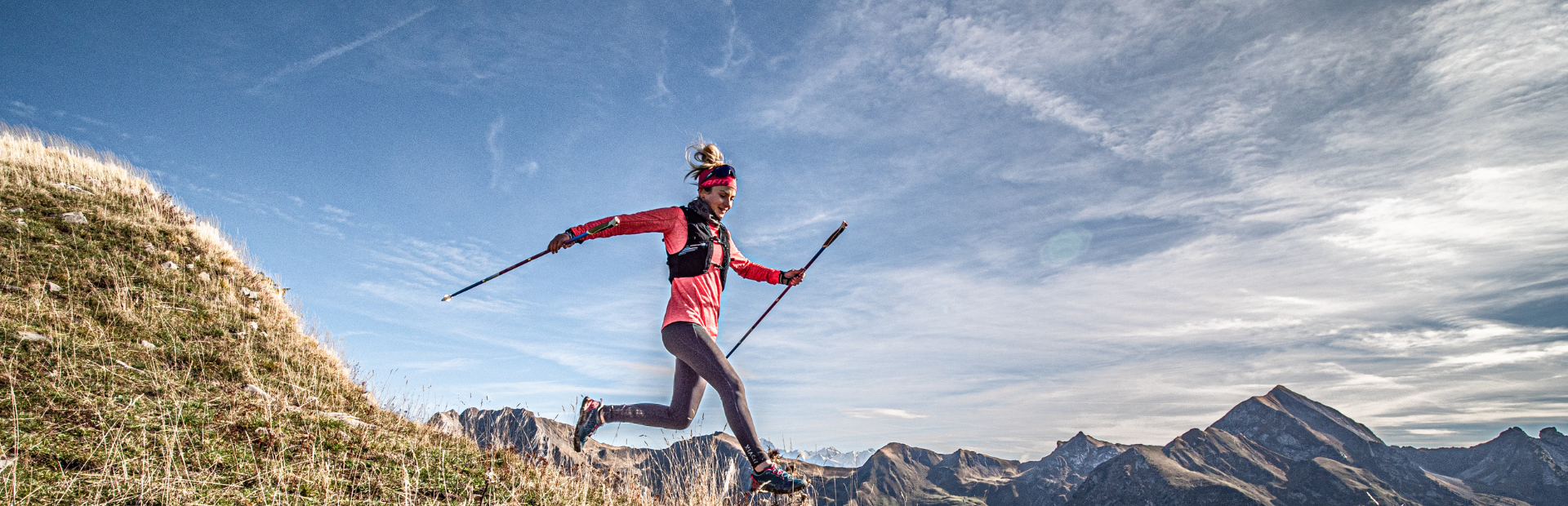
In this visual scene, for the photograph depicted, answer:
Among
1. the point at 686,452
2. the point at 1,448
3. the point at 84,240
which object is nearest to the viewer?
the point at 1,448

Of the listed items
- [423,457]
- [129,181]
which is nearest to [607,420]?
[423,457]

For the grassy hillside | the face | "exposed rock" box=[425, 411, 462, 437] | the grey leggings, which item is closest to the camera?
the grassy hillside

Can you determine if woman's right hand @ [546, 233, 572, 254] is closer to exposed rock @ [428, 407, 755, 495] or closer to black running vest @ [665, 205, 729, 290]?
black running vest @ [665, 205, 729, 290]

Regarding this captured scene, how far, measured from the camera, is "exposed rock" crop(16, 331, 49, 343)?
21.7ft

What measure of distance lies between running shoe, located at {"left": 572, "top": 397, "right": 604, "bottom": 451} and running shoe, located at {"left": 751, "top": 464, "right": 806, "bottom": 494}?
176 cm

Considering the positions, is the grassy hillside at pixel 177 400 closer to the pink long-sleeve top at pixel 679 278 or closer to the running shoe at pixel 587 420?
the running shoe at pixel 587 420

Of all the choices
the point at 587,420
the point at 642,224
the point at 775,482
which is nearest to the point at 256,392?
the point at 587,420

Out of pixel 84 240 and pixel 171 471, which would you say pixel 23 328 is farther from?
pixel 84 240

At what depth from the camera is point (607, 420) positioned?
19.6 ft

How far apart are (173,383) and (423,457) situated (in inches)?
98.9

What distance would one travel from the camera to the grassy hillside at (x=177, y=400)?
4.49 m

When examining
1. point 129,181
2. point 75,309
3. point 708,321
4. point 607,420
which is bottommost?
point 607,420

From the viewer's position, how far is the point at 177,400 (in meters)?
6.01

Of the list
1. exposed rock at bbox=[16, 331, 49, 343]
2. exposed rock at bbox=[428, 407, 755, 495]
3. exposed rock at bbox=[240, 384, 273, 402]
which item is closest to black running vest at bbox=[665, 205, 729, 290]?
exposed rock at bbox=[428, 407, 755, 495]
